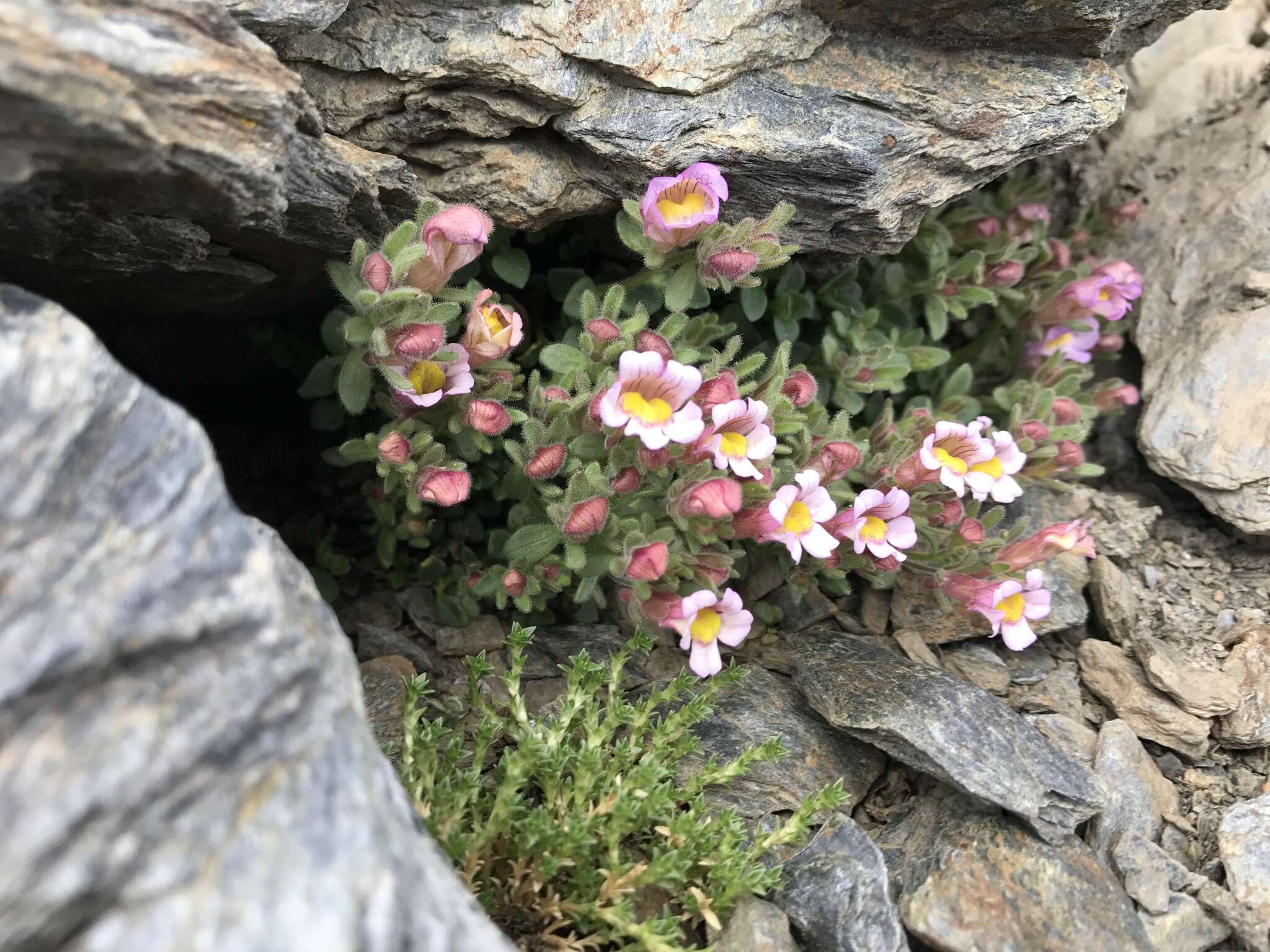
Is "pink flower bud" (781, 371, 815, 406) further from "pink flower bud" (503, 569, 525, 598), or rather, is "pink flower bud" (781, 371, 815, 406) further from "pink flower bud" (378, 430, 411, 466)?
"pink flower bud" (378, 430, 411, 466)

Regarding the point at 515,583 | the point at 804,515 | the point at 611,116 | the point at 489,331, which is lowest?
the point at 515,583

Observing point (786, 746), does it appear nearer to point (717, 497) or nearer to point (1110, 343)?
point (717, 497)

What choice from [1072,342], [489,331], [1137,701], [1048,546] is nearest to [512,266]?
[489,331]

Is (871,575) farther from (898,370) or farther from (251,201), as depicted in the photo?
(251,201)

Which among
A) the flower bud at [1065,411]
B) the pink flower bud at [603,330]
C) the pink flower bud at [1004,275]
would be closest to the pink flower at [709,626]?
the pink flower bud at [603,330]

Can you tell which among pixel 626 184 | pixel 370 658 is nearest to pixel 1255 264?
pixel 626 184

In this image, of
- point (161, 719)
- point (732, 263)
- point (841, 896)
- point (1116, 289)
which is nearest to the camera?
point (161, 719)

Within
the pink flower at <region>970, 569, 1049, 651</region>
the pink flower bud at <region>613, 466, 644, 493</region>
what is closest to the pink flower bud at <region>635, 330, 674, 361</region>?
the pink flower bud at <region>613, 466, 644, 493</region>
